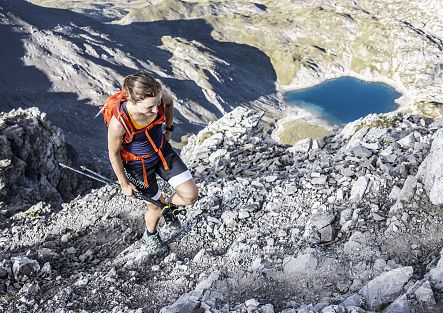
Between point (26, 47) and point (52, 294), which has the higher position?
point (52, 294)

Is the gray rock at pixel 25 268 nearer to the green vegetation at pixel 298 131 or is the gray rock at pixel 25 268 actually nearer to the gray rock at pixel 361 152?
the gray rock at pixel 361 152

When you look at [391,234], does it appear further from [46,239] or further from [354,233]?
[46,239]

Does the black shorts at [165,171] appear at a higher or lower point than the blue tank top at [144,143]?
lower

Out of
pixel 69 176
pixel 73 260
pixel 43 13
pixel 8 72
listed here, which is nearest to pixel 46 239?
pixel 73 260

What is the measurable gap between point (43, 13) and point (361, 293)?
21756 centimetres

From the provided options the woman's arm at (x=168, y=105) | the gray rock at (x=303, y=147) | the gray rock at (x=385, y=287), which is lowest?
the gray rock at (x=303, y=147)

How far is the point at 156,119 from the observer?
8.46 metres

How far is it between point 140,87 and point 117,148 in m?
1.43

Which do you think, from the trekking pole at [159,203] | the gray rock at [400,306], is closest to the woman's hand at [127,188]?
the trekking pole at [159,203]

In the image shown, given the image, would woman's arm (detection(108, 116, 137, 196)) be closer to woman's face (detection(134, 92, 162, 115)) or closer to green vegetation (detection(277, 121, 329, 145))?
woman's face (detection(134, 92, 162, 115))

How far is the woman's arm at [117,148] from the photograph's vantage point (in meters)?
7.70

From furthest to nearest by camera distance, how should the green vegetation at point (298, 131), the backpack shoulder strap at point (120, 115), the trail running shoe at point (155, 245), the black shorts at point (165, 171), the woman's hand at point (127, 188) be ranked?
the green vegetation at point (298, 131)
the trail running shoe at point (155, 245)
the black shorts at point (165, 171)
the woman's hand at point (127, 188)
the backpack shoulder strap at point (120, 115)

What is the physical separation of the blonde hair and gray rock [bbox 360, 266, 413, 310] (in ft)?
16.9

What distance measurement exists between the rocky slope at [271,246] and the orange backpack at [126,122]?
102 inches
